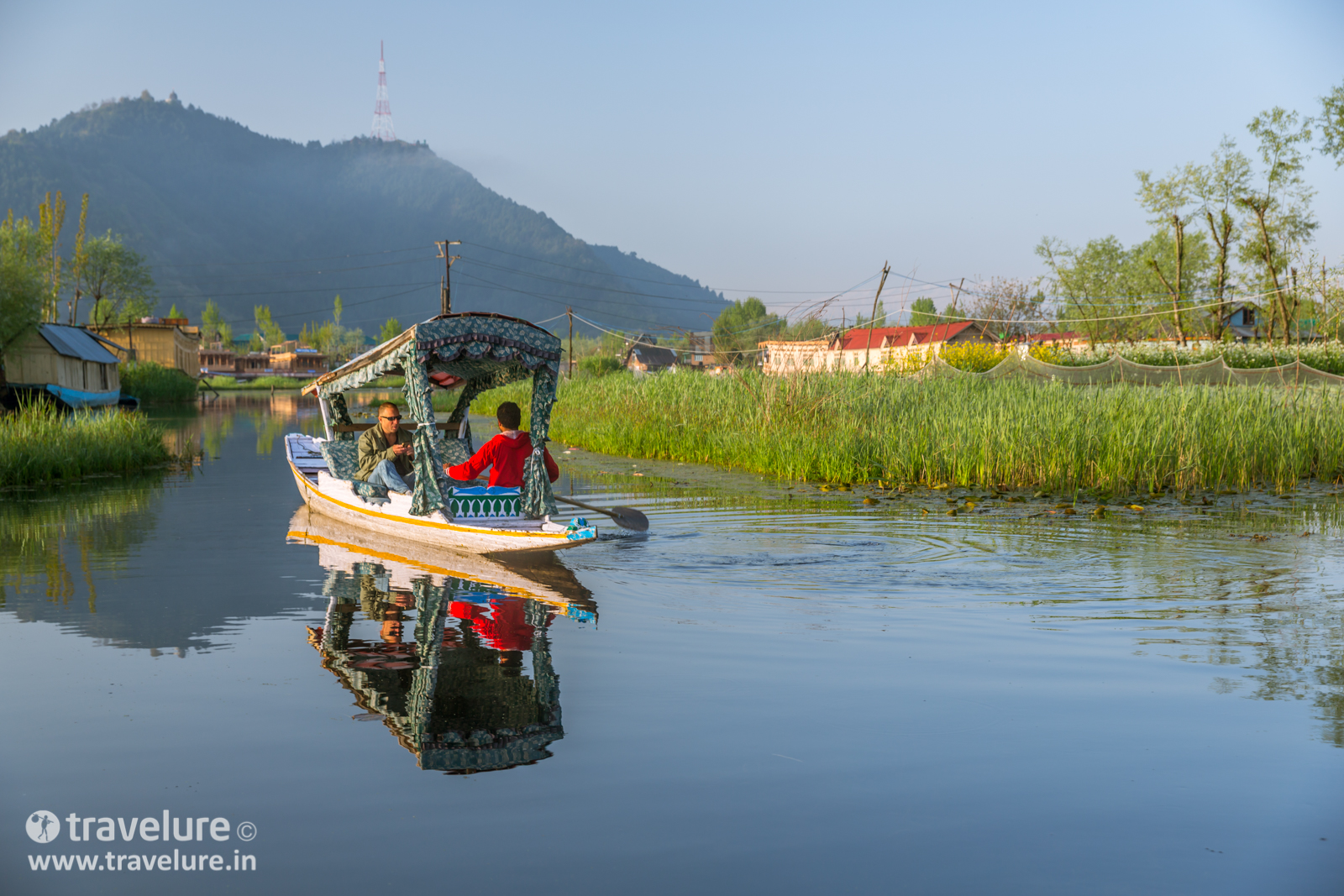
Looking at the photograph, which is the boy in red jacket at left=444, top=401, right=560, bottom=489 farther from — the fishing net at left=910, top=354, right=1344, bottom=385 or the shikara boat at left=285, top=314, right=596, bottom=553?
the fishing net at left=910, top=354, right=1344, bottom=385

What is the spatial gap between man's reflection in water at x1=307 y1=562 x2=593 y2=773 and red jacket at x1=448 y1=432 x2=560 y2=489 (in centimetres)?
159

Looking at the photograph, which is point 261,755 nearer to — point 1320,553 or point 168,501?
point 1320,553

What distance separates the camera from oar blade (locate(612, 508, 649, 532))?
41.9 feet

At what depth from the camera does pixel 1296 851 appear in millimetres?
4273

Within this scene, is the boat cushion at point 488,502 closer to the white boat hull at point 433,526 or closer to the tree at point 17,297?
the white boat hull at point 433,526

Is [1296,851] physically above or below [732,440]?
below

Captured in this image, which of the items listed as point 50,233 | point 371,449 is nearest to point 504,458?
point 371,449

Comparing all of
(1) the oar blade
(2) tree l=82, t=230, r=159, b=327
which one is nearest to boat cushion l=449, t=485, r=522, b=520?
(1) the oar blade

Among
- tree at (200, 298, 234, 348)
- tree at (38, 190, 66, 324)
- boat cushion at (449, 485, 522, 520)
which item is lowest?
boat cushion at (449, 485, 522, 520)

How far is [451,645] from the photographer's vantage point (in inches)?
300

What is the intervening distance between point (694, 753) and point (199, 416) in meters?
47.4

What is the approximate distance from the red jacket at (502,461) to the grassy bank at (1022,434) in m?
8.14

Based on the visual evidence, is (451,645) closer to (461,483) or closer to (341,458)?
(461,483)

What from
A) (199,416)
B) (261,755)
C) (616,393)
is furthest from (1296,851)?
(199,416)
